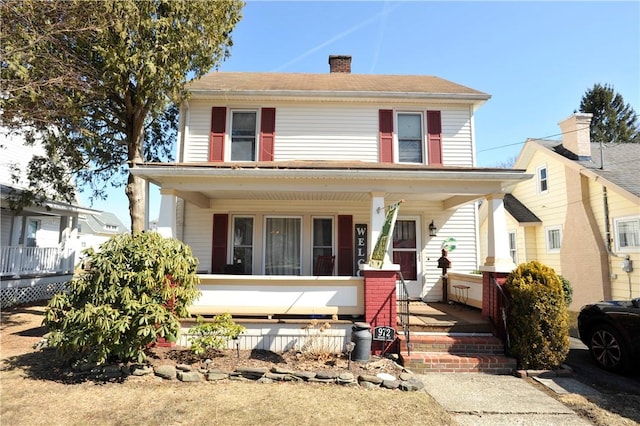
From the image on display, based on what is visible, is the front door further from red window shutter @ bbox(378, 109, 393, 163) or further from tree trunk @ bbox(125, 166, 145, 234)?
tree trunk @ bbox(125, 166, 145, 234)

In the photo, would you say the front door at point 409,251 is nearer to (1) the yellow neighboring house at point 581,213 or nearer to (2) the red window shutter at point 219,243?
(1) the yellow neighboring house at point 581,213

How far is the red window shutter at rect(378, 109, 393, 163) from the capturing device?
9.70m

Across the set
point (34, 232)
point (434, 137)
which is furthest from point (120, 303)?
point (34, 232)

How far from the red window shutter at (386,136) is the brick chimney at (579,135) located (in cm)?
823

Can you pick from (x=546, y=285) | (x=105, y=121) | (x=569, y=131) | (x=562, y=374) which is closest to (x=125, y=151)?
(x=105, y=121)

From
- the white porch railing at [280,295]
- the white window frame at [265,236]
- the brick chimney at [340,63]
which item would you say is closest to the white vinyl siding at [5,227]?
the white window frame at [265,236]

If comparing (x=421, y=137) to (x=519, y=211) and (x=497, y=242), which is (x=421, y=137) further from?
(x=519, y=211)

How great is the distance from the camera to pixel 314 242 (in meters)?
9.55

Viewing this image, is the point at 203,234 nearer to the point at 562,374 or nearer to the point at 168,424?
the point at 168,424

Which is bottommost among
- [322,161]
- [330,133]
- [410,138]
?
[322,161]

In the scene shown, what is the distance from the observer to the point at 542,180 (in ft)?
47.5

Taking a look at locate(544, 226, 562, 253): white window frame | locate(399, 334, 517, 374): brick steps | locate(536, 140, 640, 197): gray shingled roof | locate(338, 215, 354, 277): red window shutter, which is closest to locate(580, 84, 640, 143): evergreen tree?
locate(536, 140, 640, 197): gray shingled roof

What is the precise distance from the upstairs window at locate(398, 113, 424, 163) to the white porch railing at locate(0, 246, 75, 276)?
13326mm

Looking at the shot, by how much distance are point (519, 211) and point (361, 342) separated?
40.3ft
